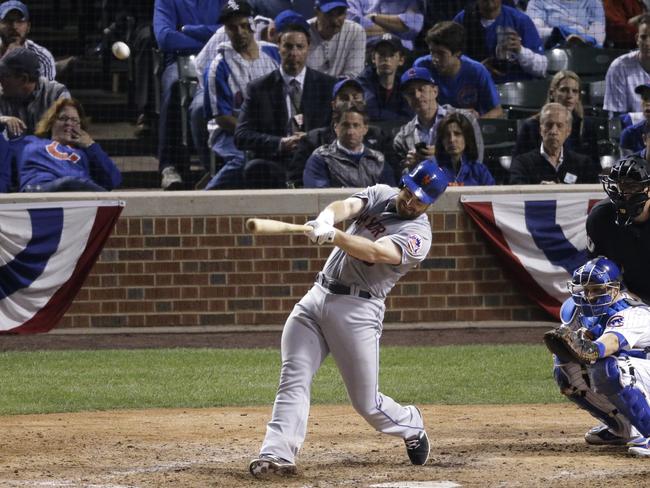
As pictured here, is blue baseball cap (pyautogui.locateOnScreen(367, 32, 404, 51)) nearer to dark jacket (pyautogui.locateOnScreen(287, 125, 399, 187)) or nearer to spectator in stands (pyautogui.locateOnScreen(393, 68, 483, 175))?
spectator in stands (pyautogui.locateOnScreen(393, 68, 483, 175))

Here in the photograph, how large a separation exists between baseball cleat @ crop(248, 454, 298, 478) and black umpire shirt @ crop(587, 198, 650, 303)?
2.03 m

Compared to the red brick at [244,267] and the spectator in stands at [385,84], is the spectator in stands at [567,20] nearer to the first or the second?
the spectator in stands at [385,84]

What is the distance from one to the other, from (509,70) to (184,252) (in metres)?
3.66

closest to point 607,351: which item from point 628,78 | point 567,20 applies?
point 628,78

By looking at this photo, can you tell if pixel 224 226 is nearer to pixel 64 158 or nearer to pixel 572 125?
pixel 64 158

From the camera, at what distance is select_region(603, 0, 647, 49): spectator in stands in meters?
12.3

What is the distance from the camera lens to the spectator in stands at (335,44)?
37.0 ft

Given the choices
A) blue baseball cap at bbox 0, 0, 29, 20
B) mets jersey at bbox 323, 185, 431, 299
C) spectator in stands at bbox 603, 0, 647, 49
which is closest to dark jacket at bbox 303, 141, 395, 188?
blue baseball cap at bbox 0, 0, 29, 20

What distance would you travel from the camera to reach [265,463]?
5512 millimetres

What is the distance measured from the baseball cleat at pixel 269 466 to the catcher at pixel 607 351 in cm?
137

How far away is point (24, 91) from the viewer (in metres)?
10.9

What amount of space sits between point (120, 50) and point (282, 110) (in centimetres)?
179

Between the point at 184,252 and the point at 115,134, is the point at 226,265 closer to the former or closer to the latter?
the point at 184,252

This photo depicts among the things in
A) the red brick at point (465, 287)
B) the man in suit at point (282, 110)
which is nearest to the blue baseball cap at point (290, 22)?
the man in suit at point (282, 110)
